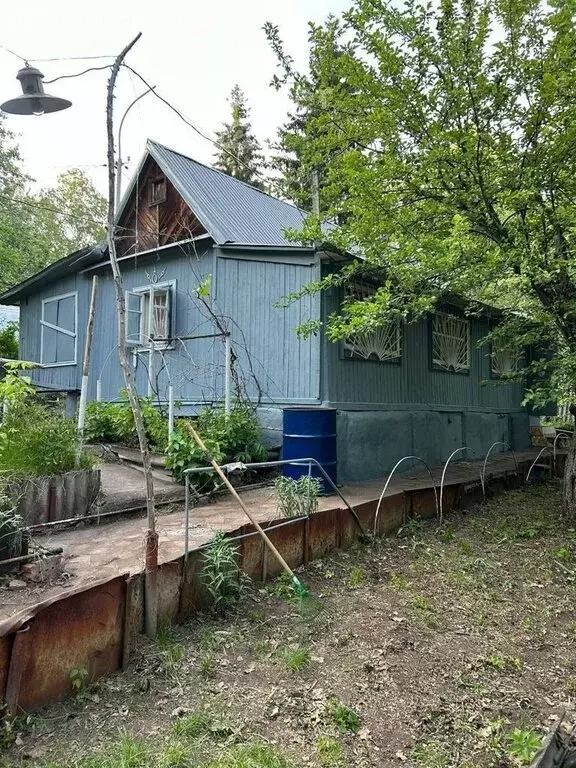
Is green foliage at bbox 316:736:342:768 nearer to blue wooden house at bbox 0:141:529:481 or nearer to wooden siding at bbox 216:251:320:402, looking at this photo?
blue wooden house at bbox 0:141:529:481

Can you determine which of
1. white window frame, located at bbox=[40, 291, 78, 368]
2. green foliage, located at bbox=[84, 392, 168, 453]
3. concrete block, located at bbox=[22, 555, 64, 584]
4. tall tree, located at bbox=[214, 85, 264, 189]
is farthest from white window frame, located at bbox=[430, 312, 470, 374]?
tall tree, located at bbox=[214, 85, 264, 189]

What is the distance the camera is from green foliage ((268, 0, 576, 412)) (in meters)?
5.01

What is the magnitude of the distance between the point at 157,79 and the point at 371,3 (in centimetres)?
274

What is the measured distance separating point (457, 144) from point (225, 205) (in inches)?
185

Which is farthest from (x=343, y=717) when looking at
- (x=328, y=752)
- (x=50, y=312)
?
(x=50, y=312)

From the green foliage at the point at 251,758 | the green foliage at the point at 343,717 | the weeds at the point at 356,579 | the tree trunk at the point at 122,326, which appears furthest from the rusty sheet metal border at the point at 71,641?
the weeds at the point at 356,579

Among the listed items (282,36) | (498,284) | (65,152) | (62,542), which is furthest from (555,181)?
(62,542)

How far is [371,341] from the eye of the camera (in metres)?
7.54

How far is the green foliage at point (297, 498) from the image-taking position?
456 cm

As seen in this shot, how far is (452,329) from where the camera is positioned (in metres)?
9.70

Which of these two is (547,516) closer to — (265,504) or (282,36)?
(265,504)

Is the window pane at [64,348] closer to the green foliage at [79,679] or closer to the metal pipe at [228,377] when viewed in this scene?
the metal pipe at [228,377]

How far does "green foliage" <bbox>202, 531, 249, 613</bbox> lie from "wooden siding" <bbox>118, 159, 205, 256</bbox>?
568cm

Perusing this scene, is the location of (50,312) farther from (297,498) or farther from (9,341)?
(297,498)
